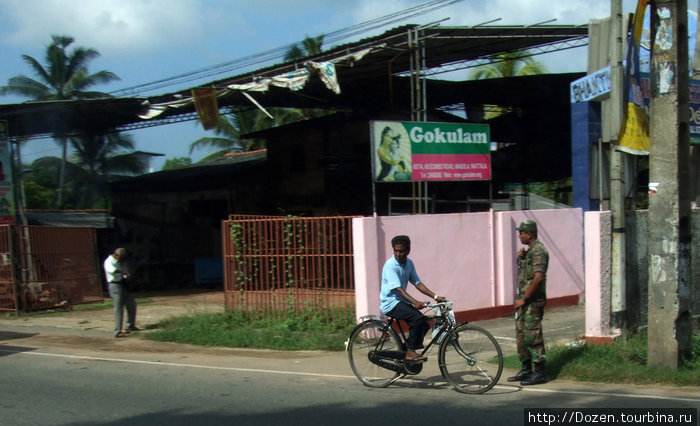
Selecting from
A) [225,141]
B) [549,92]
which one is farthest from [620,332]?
[225,141]

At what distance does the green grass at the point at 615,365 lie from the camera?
286 inches

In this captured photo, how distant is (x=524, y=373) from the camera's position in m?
7.36

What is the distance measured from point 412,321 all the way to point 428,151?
6434 millimetres

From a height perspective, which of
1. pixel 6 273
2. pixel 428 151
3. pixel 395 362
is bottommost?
pixel 395 362

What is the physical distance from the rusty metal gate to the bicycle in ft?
10.9

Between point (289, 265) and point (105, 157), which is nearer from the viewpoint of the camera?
point (289, 265)

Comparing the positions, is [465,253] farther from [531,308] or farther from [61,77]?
[61,77]

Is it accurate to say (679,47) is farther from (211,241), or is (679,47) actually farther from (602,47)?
(211,241)

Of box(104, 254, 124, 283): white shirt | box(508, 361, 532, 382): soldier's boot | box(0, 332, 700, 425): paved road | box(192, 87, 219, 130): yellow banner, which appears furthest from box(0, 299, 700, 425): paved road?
box(192, 87, 219, 130): yellow banner

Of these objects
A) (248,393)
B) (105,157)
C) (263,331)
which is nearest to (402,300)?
(248,393)

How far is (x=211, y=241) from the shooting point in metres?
28.1

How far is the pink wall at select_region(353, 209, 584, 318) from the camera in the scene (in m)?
10.4

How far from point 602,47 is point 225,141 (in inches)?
1144

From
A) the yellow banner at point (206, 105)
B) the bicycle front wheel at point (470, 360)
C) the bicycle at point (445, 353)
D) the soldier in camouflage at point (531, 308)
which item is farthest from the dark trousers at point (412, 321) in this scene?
the yellow banner at point (206, 105)
